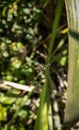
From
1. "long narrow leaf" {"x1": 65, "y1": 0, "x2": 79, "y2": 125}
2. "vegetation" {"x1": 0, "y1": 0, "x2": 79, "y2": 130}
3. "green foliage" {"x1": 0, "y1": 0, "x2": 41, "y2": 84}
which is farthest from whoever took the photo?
"green foliage" {"x1": 0, "y1": 0, "x2": 41, "y2": 84}

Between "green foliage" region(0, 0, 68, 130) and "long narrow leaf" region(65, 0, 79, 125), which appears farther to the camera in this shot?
"green foliage" region(0, 0, 68, 130)

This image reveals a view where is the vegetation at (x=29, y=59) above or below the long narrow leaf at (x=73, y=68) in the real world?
below

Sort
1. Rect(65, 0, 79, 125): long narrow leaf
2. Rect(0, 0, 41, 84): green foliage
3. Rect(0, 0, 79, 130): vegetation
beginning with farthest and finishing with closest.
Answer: Rect(0, 0, 41, 84): green foliage
Rect(0, 0, 79, 130): vegetation
Rect(65, 0, 79, 125): long narrow leaf

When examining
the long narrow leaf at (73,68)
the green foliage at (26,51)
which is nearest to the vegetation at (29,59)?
the green foliage at (26,51)

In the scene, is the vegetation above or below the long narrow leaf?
below

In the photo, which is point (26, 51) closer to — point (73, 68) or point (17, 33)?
point (17, 33)

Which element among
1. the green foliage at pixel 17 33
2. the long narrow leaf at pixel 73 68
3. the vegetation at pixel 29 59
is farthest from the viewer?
the green foliage at pixel 17 33

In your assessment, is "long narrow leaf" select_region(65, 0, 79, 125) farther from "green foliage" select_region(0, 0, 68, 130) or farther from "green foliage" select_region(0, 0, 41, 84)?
"green foliage" select_region(0, 0, 41, 84)

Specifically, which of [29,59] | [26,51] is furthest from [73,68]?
[26,51]

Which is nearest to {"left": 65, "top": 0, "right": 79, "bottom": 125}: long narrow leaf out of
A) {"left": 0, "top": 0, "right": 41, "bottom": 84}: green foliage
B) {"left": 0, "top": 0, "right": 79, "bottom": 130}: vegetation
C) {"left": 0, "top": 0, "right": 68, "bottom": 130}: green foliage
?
{"left": 0, "top": 0, "right": 79, "bottom": 130}: vegetation

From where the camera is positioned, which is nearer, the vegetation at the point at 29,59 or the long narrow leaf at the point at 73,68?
the long narrow leaf at the point at 73,68

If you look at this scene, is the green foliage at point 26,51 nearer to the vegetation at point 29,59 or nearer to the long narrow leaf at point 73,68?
the vegetation at point 29,59
